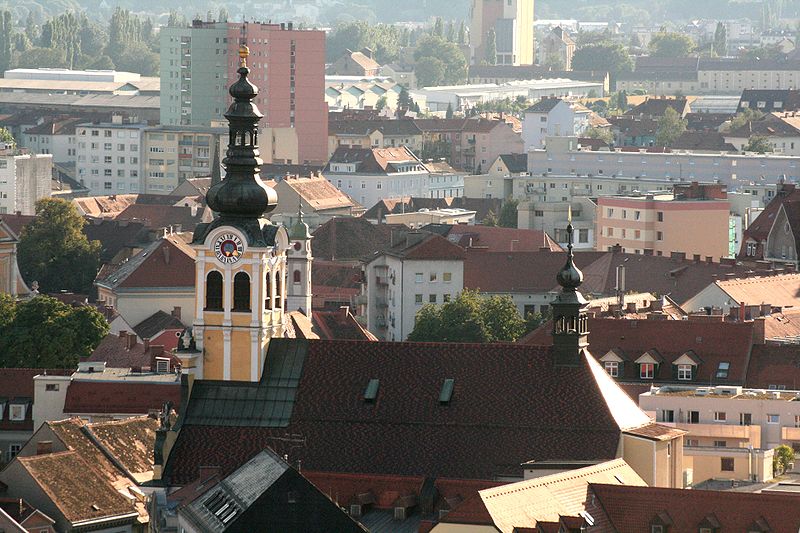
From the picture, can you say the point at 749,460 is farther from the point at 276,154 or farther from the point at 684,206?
the point at 276,154

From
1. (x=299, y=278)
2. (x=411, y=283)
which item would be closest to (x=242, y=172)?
(x=299, y=278)

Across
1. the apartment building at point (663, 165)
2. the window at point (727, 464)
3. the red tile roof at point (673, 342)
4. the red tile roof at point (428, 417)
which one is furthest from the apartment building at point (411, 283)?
the apartment building at point (663, 165)

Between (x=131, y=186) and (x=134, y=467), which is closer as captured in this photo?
(x=134, y=467)

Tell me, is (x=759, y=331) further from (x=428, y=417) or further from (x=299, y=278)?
(x=428, y=417)

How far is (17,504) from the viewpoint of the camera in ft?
219

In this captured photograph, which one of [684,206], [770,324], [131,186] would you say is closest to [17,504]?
[770,324]

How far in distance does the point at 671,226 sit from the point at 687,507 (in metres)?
76.7

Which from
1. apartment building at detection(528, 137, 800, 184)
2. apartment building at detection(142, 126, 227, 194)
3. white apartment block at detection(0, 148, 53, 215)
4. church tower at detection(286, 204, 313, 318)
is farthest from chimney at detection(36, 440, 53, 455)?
apartment building at detection(142, 126, 227, 194)

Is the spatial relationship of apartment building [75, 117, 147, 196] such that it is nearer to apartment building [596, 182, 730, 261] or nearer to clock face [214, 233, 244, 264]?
apartment building [596, 182, 730, 261]

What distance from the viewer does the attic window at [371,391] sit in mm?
63125

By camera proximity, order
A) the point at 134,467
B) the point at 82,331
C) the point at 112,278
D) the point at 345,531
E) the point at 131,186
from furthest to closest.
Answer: the point at 131,186, the point at 112,278, the point at 82,331, the point at 134,467, the point at 345,531

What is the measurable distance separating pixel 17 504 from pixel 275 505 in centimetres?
1418

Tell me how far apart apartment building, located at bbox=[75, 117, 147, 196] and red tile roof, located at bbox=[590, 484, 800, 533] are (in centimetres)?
13690

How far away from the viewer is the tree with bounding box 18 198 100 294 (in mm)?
123250
